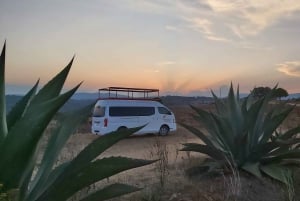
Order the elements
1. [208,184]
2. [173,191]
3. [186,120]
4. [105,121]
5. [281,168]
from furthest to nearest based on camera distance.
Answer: [186,120] < [105,121] < [281,168] < [208,184] < [173,191]

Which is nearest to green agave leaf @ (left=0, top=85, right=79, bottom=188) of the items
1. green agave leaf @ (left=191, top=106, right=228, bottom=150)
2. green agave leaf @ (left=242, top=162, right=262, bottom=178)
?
green agave leaf @ (left=242, top=162, right=262, bottom=178)

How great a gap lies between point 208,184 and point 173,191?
3.28 feet

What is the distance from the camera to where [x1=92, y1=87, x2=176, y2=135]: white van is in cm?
2645

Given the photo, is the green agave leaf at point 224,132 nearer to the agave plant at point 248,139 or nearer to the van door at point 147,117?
the agave plant at point 248,139

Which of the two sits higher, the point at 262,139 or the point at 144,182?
the point at 262,139

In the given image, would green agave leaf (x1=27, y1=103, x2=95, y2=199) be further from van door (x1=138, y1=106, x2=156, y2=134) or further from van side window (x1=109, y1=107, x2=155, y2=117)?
van door (x1=138, y1=106, x2=156, y2=134)

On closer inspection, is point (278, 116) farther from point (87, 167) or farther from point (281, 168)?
point (87, 167)

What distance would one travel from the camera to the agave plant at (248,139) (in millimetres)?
7977

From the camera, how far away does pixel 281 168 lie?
7609 mm

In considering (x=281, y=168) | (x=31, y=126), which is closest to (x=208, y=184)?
(x=281, y=168)

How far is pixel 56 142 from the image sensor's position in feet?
10.3

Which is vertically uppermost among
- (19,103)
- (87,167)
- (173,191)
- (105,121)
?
(105,121)

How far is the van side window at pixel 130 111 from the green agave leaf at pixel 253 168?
19115 mm

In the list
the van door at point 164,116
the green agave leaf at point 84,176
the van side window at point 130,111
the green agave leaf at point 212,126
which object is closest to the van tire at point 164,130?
the van door at point 164,116
